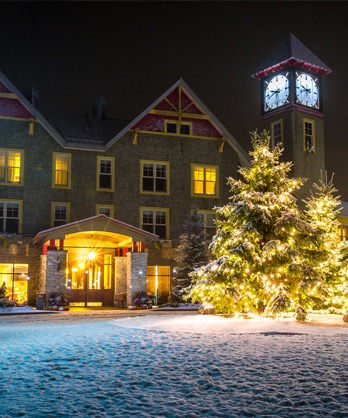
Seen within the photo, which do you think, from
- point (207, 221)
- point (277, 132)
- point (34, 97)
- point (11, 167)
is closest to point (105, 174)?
point (11, 167)

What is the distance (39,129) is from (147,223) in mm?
8540

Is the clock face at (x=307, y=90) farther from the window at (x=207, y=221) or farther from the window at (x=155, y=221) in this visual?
the window at (x=155, y=221)

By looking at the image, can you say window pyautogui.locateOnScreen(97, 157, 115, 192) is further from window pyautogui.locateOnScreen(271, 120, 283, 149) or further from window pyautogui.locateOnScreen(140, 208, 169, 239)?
window pyautogui.locateOnScreen(271, 120, 283, 149)

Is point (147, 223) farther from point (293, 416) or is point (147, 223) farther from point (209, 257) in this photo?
point (293, 416)

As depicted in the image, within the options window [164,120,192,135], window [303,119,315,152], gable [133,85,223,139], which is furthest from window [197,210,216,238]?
window [303,119,315,152]

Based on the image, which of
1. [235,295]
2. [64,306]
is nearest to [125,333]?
[235,295]

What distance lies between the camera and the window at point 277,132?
38.5 meters

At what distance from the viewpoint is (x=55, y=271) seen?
2803 cm

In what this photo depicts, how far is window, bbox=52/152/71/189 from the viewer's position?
32344 mm

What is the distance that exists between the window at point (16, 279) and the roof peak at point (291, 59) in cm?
2171

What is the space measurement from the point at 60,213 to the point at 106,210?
9.00 feet

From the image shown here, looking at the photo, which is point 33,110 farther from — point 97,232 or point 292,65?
point 292,65

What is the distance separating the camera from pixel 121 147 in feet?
111

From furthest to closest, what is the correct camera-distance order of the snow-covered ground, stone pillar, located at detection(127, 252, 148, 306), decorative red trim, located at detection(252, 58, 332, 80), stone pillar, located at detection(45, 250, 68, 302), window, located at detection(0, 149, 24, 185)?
decorative red trim, located at detection(252, 58, 332, 80)
window, located at detection(0, 149, 24, 185)
stone pillar, located at detection(127, 252, 148, 306)
stone pillar, located at detection(45, 250, 68, 302)
the snow-covered ground
